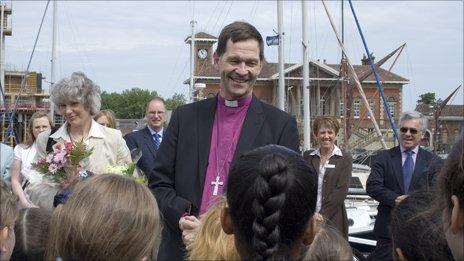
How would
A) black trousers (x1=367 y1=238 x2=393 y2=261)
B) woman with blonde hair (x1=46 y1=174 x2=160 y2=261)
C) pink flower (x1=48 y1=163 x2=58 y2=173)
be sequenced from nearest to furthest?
woman with blonde hair (x1=46 y1=174 x2=160 y2=261) < pink flower (x1=48 y1=163 x2=58 y2=173) < black trousers (x1=367 y1=238 x2=393 y2=261)

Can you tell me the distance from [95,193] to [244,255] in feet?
1.92

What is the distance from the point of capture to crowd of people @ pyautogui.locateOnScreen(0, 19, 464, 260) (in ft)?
6.89

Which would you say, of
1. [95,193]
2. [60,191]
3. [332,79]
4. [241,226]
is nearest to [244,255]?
[241,226]

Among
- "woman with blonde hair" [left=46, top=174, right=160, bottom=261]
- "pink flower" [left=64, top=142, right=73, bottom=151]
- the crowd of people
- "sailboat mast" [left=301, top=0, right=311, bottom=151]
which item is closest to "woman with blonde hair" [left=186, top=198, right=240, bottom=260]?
the crowd of people

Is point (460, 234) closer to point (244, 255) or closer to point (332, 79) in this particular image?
point (244, 255)

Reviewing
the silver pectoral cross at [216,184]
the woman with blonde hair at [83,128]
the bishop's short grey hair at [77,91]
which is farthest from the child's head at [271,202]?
the bishop's short grey hair at [77,91]

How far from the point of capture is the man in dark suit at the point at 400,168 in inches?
247

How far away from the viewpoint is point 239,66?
380 cm

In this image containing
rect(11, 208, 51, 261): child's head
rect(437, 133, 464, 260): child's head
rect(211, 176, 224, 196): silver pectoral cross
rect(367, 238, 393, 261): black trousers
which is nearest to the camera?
rect(437, 133, 464, 260): child's head

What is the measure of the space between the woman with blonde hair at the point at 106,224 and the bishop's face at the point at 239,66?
152 cm

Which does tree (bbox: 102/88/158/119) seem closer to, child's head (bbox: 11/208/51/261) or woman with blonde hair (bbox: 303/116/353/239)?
woman with blonde hair (bbox: 303/116/353/239)

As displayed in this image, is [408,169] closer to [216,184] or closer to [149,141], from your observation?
[149,141]

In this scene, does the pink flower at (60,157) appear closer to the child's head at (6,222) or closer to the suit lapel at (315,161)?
the child's head at (6,222)

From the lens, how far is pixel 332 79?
70.0 meters
